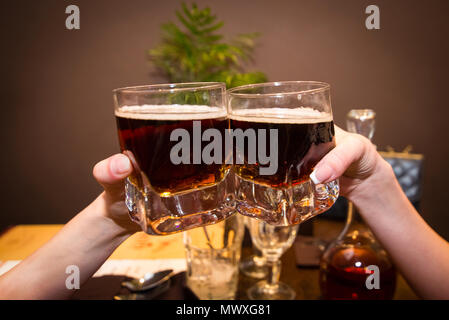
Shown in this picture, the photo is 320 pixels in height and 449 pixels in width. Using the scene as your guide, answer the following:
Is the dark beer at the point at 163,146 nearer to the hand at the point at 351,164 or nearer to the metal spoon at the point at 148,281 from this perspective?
the hand at the point at 351,164

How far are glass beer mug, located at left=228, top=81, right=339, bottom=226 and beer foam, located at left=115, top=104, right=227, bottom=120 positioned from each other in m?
0.07

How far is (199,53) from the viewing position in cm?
324

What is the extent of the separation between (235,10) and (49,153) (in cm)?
277

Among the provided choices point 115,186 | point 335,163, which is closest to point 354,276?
point 335,163

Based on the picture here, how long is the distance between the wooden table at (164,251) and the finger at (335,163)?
603 mm

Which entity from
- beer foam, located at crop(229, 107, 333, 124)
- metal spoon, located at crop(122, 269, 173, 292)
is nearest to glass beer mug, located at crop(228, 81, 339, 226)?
beer foam, located at crop(229, 107, 333, 124)

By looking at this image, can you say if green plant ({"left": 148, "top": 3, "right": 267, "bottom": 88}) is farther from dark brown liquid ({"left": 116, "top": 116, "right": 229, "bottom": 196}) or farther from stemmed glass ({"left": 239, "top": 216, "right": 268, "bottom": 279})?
dark brown liquid ({"left": 116, "top": 116, "right": 229, "bottom": 196})

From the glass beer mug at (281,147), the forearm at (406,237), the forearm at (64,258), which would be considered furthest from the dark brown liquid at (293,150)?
the forearm at (64,258)

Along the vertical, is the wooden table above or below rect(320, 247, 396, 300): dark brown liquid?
below

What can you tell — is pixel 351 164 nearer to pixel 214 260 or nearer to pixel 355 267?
pixel 355 267

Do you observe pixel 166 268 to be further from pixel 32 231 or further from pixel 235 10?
pixel 235 10

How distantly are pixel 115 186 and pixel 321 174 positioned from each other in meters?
0.49

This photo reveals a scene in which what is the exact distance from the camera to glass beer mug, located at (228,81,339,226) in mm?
571
